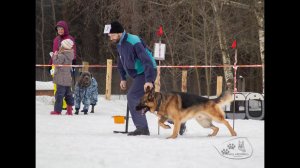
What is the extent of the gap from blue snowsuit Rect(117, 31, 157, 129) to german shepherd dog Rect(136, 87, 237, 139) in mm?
237

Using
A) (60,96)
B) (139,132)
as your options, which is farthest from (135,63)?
(60,96)

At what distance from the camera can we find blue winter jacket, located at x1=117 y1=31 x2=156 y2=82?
6477 millimetres

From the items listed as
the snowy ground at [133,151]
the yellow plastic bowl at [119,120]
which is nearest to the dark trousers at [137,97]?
the snowy ground at [133,151]

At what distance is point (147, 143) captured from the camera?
579 centimetres

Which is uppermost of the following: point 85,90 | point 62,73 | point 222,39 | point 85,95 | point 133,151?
point 222,39

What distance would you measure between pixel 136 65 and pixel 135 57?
10 centimetres

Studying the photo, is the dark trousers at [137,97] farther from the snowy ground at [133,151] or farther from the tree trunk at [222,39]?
the tree trunk at [222,39]

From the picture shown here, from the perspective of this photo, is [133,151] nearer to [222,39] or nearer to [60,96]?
[60,96]

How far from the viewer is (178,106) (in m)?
6.56

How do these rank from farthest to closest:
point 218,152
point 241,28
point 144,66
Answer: point 241,28, point 144,66, point 218,152

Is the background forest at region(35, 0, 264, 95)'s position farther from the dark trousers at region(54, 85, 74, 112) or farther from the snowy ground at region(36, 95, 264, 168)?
the snowy ground at region(36, 95, 264, 168)
